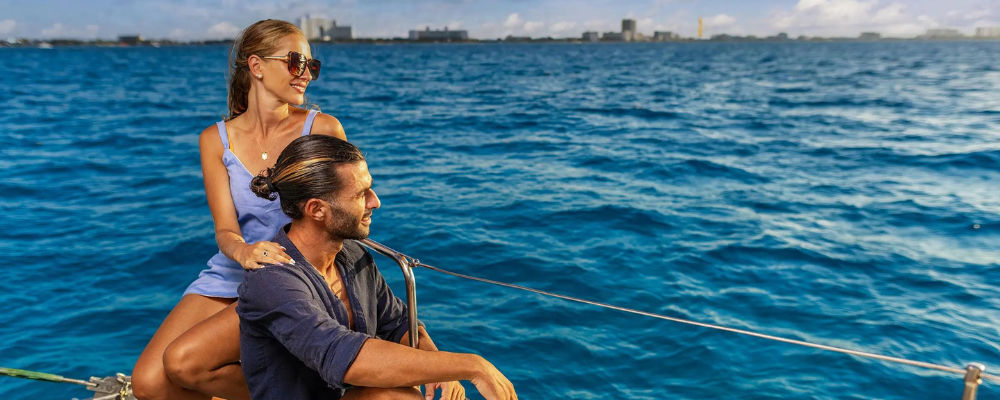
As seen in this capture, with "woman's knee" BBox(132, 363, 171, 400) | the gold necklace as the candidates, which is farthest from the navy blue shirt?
the gold necklace

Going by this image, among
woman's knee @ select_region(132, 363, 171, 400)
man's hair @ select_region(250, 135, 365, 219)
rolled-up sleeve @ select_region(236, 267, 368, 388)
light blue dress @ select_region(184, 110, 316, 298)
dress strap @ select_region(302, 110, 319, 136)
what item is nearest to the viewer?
rolled-up sleeve @ select_region(236, 267, 368, 388)

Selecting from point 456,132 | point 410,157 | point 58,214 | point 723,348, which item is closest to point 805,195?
point 723,348

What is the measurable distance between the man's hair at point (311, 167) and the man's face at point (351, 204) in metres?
0.02

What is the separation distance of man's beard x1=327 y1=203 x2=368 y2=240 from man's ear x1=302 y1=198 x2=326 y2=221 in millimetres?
29

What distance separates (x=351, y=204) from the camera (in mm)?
2016

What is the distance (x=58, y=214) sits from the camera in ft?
30.4

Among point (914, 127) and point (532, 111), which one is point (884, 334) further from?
point (532, 111)

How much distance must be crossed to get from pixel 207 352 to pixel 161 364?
0.97ft

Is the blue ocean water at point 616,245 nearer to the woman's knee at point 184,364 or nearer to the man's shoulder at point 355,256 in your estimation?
the man's shoulder at point 355,256

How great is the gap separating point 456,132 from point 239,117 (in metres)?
13.5

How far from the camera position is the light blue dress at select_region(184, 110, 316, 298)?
270 centimetres

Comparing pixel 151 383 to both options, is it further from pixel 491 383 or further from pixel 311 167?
pixel 491 383

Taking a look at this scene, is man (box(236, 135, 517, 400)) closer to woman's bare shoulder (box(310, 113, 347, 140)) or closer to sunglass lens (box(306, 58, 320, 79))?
woman's bare shoulder (box(310, 113, 347, 140))

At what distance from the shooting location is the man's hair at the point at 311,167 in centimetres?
196
